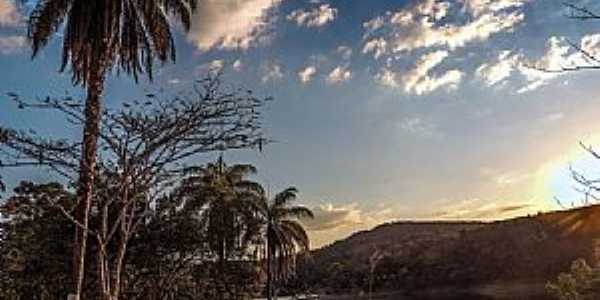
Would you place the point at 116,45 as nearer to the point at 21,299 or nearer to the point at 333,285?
the point at 21,299

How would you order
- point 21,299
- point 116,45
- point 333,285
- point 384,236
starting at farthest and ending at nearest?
1. point 384,236
2. point 333,285
3. point 21,299
4. point 116,45

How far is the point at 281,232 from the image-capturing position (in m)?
42.4

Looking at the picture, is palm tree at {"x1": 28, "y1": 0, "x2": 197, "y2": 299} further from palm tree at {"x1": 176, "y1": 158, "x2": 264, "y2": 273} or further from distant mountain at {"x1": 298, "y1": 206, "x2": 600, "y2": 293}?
distant mountain at {"x1": 298, "y1": 206, "x2": 600, "y2": 293}

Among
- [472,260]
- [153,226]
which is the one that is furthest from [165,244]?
[472,260]

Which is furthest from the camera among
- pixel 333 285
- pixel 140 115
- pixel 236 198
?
pixel 333 285

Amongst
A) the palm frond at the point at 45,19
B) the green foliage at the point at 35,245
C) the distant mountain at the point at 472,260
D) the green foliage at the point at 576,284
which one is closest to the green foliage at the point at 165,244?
the green foliage at the point at 35,245

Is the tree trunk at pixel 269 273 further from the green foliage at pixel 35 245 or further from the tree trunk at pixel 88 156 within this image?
the tree trunk at pixel 88 156

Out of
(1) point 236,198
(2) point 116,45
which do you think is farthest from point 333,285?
(2) point 116,45

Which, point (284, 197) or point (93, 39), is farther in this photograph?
point (284, 197)

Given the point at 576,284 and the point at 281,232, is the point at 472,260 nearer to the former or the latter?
the point at 281,232

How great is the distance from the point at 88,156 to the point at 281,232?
2612 centimetres

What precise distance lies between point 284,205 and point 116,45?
24.3 meters

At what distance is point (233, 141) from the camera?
15.6 meters

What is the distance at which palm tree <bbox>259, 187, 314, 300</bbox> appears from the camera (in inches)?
1641
